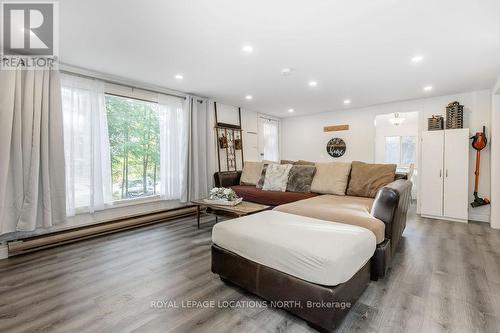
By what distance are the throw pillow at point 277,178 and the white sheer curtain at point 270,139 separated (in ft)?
6.93

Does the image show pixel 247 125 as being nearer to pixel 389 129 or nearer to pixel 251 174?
pixel 251 174

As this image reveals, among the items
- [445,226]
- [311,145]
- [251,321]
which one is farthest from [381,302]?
[311,145]

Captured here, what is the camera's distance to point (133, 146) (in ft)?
12.8

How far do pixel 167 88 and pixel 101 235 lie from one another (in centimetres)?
260

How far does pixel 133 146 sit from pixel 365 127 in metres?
4.86

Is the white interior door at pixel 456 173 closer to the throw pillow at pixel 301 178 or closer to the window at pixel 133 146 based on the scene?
the throw pillow at pixel 301 178

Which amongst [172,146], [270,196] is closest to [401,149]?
[270,196]

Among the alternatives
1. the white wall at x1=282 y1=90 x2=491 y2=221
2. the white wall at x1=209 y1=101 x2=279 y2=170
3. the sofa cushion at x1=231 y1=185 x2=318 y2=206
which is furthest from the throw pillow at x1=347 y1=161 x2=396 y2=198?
the white wall at x1=209 y1=101 x2=279 y2=170

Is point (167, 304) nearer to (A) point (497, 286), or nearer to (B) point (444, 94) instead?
(A) point (497, 286)

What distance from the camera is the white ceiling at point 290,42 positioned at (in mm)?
1831

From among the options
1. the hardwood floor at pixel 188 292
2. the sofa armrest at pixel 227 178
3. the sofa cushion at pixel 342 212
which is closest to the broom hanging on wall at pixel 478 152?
the hardwood floor at pixel 188 292

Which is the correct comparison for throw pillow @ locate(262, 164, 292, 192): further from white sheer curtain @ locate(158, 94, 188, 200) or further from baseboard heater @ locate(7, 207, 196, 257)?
baseboard heater @ locate(7, 207, 196, 257)

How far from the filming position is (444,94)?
4.25 m

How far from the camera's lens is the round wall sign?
18.7ft
